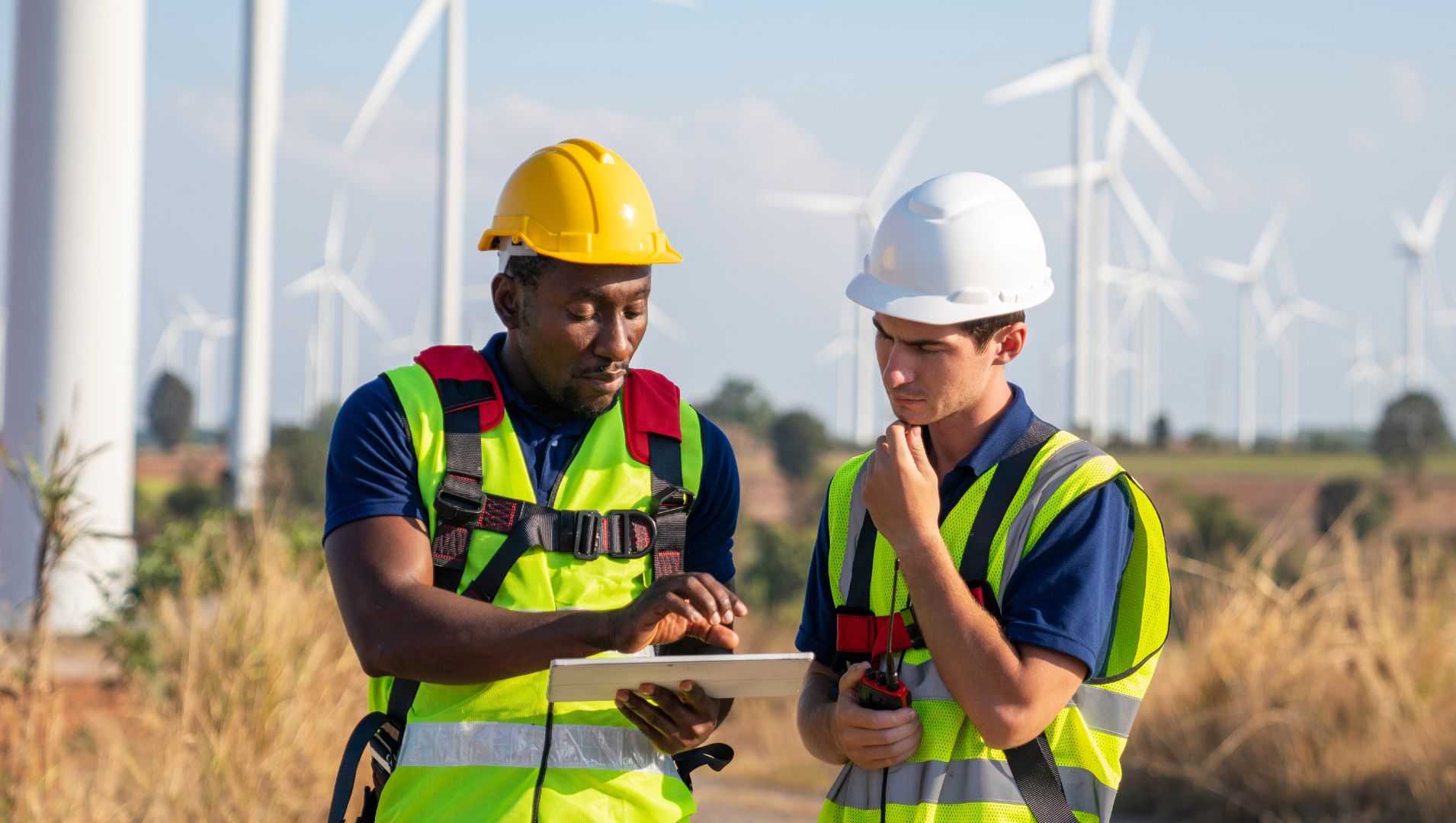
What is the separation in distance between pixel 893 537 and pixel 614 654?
708 mm

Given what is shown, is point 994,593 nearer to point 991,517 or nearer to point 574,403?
point 991,517

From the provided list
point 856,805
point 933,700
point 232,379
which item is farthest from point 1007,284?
point 232,379

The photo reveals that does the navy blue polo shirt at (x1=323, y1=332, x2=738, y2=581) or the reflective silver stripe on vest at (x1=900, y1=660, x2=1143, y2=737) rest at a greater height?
the navy blue polo shirt at (x1=323, y1=332, x2=738, y2=581)

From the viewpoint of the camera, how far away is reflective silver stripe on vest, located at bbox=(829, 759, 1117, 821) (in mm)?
2924

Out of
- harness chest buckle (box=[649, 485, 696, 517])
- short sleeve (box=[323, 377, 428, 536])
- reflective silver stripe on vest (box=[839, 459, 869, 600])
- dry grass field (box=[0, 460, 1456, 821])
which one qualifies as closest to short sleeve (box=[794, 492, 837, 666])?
reflective silver stripe on vest (box=[839, 459, 869, 600])

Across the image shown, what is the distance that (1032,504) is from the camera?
2.98m

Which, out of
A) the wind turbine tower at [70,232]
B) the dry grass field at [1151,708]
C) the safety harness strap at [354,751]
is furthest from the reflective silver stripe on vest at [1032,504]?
the wind turbine tower at [70,232]

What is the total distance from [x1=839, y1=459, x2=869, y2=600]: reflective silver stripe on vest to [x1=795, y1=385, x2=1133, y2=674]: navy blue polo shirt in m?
0.21

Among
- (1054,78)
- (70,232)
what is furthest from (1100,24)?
(70,232)

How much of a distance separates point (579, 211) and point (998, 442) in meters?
1.04

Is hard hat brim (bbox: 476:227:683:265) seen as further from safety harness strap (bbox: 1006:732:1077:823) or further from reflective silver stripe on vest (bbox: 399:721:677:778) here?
safety harness strap (bbox: 1006:732:1077:823)

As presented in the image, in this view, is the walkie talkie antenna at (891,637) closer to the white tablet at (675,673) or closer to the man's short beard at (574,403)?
the white tablet at (675,673)

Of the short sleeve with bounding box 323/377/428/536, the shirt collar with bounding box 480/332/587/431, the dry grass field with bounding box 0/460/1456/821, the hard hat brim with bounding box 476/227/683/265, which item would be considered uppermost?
the hard hat brim with bounding box 476/227/683/265

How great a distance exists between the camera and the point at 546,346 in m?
3.33
